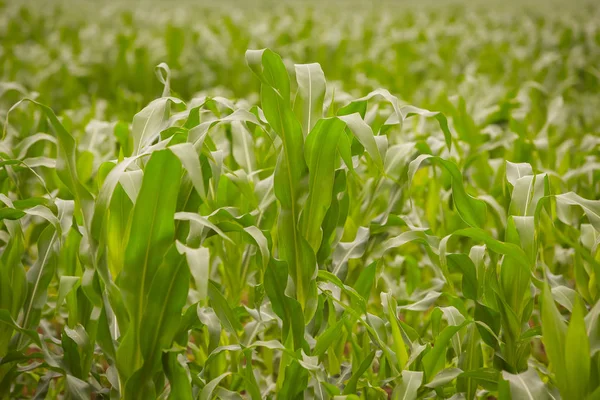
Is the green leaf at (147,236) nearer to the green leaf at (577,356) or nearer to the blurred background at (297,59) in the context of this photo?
the green leaf at (577,356)

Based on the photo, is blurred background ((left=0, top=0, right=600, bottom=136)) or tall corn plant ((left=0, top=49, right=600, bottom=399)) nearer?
tall corn plant ((left=0, top=49, right=600, bottom=399))

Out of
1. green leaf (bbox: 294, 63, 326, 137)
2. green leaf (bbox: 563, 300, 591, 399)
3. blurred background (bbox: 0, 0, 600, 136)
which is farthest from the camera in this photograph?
blurred background (bbox: 0, 0, 600, 136)

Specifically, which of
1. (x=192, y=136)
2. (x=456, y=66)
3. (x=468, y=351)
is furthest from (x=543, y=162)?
(x=456, y=66)

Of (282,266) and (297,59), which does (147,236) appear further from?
(297,59)

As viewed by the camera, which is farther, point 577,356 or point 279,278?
point 279,278

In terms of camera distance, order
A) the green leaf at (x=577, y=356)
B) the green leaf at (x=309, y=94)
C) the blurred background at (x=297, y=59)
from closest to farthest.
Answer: the green leaf at (x=577, y=356)
the green leaf at (x=309, y=94)
the blurred background at (x=297, y=59)

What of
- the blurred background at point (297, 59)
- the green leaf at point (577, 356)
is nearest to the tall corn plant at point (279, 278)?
the green leaf at point (577, 356)

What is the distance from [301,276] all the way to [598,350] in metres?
0.56

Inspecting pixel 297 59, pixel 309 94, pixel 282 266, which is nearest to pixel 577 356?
pixel 282 266

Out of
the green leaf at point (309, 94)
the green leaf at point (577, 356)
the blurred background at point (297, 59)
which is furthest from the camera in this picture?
the blurred background at point (297, 59)

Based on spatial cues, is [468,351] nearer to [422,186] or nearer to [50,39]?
[422,186]

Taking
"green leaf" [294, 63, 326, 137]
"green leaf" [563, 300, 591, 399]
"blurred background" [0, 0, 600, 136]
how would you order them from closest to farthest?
"green leaf" [563, 300, 591, 399], "green leaf" [294, 63, 326, 137], "blurred background" [0, 0, 600, 136]

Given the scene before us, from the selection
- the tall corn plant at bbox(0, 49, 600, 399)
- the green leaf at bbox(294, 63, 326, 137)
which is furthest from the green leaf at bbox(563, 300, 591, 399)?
the green leaf at bbox(294, 63, 326, 137)

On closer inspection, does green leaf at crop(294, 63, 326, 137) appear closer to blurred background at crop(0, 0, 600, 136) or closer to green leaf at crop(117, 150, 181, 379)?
green leaf at crop(117, 150, 181, 379)
